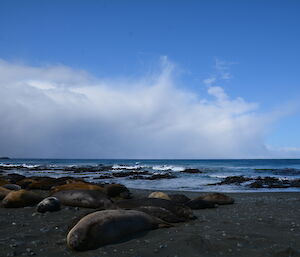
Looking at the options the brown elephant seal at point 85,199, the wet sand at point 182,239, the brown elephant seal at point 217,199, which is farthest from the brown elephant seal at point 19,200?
the brown elephant seal at point 217,199

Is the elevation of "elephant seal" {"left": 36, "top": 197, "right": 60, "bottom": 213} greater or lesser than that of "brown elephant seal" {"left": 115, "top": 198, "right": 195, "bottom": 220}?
lesser

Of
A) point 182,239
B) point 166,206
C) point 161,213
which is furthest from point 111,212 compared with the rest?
point 166,206

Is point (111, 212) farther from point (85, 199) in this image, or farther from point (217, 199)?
point (217, 199)

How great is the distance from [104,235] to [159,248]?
805 mm

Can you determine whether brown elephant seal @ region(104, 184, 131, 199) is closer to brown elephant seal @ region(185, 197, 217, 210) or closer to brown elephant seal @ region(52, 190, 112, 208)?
brown elephant seal @ region(52, 190, 112, 208)

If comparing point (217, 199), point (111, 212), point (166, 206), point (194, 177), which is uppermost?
point (111, 212)

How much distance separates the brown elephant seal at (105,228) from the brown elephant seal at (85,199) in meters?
2.59

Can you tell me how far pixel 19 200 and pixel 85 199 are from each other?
1724mm

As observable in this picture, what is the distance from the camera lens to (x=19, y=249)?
13.7ft

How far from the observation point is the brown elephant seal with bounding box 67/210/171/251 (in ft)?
13.6

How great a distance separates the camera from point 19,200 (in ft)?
25.7

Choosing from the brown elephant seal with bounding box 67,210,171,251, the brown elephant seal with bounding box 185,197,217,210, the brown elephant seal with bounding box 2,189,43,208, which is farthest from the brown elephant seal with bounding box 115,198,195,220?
the brown elephant seal with bounding box 2,189,43,208

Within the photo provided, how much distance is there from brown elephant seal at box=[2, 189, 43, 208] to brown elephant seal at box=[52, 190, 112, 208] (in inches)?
28.6

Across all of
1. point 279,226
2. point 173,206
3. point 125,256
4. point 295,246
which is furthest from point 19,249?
point 279,226
